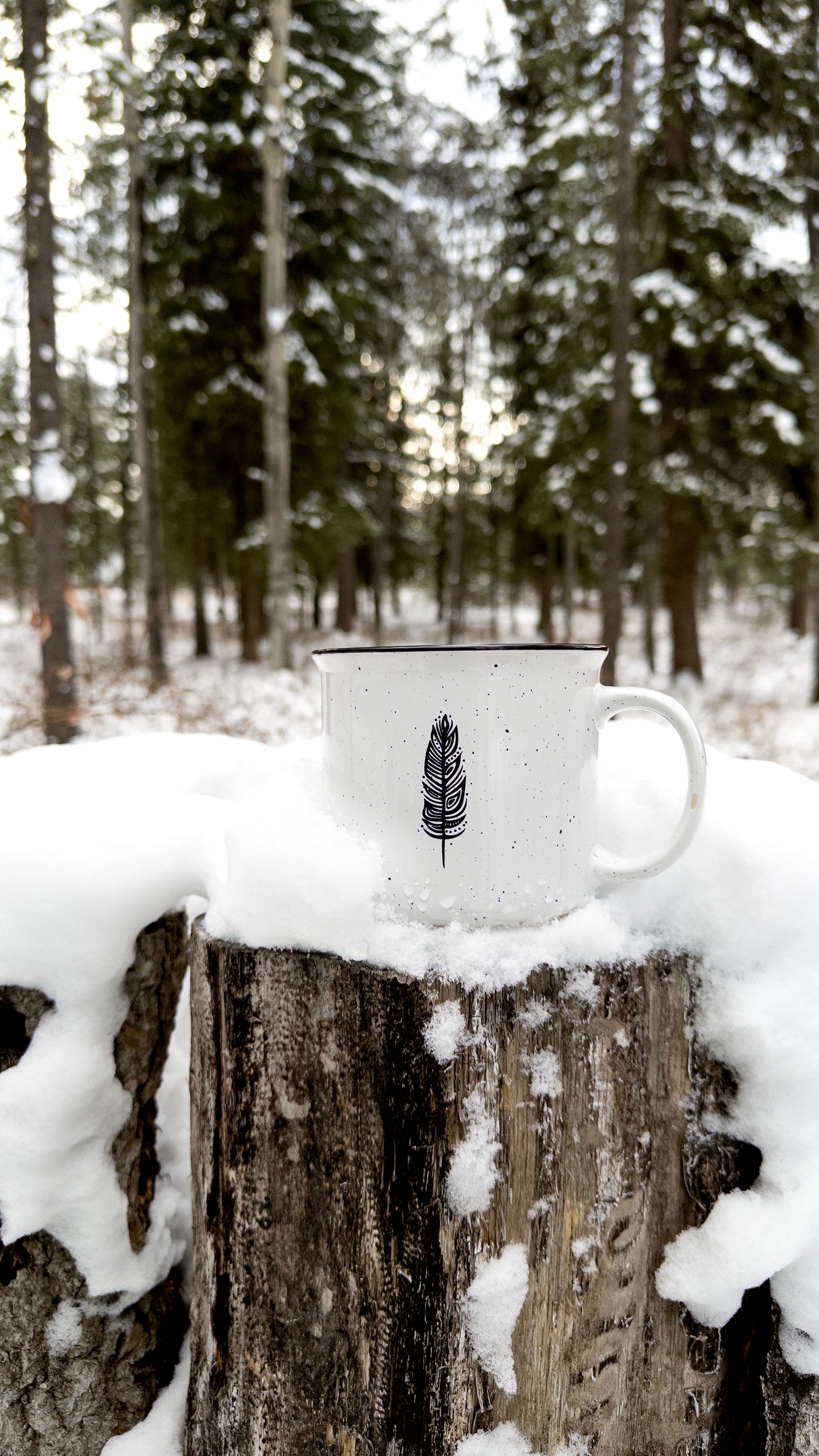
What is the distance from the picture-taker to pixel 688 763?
0.98 metres

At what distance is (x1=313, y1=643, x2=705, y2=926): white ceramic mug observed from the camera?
0.91m

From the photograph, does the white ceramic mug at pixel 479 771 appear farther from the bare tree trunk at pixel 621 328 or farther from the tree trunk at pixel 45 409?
the bare tree trunk at pixel 621 328

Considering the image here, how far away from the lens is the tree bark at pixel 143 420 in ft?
31.4

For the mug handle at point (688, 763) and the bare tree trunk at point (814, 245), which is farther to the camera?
the bare tree trunk at point (814, 245)

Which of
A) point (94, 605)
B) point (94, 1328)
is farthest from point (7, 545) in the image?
point (94, 1328)

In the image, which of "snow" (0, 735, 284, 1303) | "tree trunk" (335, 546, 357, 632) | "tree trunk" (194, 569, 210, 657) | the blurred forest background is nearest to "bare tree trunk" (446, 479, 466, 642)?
the blurred forest background

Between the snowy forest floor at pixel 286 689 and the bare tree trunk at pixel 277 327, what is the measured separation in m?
0.89

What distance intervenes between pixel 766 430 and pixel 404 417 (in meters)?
9.71

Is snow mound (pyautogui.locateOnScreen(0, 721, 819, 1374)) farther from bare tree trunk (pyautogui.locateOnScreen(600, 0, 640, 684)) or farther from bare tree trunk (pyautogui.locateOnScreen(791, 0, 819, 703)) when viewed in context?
bare tree trunk (pyautogui.locateOnScreen(791, 0, 819, 703))

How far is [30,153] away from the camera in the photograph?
5.04m

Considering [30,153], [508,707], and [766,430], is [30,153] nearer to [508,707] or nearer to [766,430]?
[508,707]

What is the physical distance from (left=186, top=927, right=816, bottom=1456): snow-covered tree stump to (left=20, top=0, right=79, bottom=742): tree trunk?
13.7 ft

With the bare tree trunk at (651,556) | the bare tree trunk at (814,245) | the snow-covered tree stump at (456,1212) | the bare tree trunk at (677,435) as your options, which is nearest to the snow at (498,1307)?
the snow-covered tree stump at (456,1212)

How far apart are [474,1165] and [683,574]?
31.6 ft
